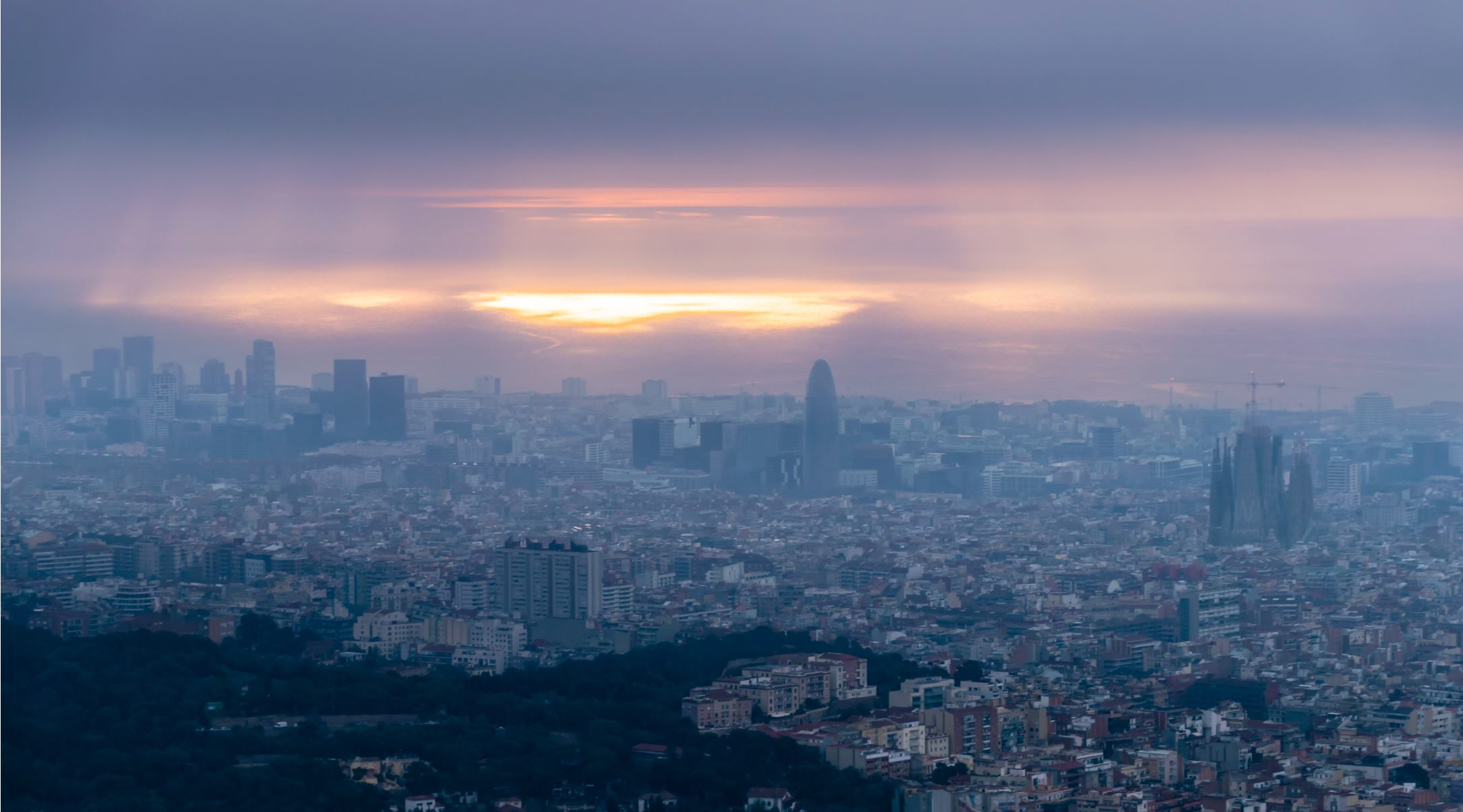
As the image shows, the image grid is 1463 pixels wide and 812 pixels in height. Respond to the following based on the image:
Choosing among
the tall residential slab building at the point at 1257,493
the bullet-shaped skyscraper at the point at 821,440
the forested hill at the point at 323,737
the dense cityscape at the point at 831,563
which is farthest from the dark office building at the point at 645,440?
the forested hill at the point at 323,737

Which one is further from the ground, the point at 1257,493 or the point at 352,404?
the point at 352,404

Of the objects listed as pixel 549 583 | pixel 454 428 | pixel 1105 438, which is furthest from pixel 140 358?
pixel 1105 438

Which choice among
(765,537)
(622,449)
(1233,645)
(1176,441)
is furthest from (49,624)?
(1176,441)

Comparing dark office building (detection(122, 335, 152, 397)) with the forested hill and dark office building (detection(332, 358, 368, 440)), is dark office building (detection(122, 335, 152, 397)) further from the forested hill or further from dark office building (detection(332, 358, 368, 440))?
the forested hill

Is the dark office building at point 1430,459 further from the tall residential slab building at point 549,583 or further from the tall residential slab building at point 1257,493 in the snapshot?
the tall residential slab building at point 549,583

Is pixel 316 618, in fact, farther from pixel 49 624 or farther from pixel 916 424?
pixel 916 424

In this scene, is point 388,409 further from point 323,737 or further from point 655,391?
point 323,737

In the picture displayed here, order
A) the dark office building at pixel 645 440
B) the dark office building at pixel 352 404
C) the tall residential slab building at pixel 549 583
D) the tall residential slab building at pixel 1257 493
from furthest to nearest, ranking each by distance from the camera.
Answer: the dark office building at pixel 645 440, the tall residential slab building at pixel 1257 493, the dark office building at pixel 352 404, the tall residential slab building at pixel 549 583
